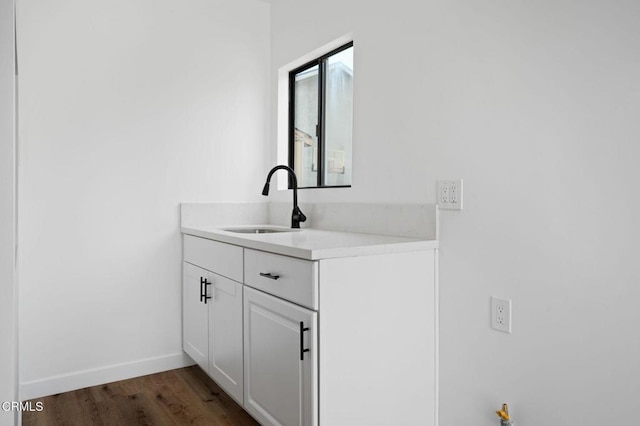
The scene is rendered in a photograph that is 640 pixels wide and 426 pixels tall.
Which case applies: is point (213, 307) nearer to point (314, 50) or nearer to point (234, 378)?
point (234, 378)

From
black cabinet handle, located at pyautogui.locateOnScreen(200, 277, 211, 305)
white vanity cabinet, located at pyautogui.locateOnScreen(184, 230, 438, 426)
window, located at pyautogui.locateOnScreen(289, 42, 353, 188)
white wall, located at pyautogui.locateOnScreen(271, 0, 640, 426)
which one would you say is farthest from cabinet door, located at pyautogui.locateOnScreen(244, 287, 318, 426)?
window, located at pyautogui.locateOnScreen(289, 42, 353, 188)

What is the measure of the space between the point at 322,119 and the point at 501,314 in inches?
63.9

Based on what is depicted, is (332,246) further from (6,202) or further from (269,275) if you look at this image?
(6,202)

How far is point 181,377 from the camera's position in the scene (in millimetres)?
2586

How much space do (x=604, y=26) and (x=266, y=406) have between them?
1759 millimetres

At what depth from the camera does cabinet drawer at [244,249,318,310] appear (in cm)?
149

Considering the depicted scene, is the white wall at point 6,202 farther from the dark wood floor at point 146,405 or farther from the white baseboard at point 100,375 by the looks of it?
the white baseboard at point 100,375

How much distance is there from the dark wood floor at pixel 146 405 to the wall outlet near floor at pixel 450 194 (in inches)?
53.2

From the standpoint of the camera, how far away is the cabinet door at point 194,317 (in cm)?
240

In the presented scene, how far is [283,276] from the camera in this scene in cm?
165

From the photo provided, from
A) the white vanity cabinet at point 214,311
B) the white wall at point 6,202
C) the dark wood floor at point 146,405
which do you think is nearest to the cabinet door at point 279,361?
the white vanity cabinet at point 214,311

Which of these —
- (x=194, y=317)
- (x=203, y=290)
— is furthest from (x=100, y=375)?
(x=203, y=290)

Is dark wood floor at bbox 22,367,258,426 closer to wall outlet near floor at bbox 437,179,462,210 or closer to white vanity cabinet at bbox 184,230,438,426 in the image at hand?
white vanity cabinet at bbox 184,230,438,426

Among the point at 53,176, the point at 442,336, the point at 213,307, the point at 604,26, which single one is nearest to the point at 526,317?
the point at 442,336
